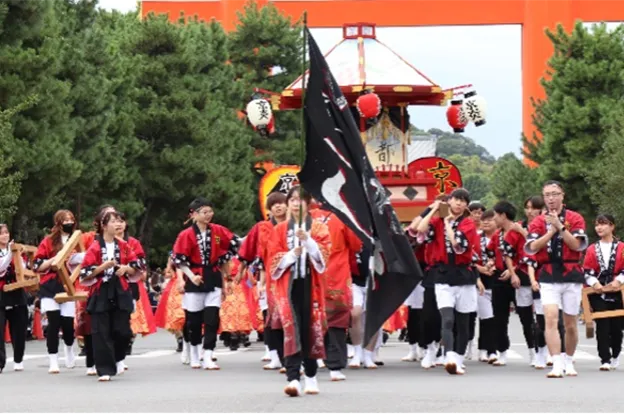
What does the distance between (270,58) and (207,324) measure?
33102 millimetres

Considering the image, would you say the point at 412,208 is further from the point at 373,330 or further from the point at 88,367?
the point at 373,330

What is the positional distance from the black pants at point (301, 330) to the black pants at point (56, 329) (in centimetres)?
499

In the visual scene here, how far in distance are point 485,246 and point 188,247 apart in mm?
3226

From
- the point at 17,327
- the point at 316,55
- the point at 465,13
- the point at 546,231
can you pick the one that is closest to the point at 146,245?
the point at 465,13

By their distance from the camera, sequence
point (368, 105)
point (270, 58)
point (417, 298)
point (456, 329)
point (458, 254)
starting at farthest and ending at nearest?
point (270, 58) < point (368, 105) < point (417, 298) < point (456, 329) < point (458, 254)

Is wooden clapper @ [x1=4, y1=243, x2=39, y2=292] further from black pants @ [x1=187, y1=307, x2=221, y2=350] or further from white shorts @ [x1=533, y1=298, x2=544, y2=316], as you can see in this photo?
white shorts @ [x1=533, y1=298, x2=544, y2=316]

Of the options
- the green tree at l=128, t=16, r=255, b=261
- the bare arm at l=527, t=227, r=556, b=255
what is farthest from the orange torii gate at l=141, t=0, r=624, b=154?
the bare arm at l=527, t=227, r=556, b=255

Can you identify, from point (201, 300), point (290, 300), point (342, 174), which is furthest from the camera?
point (201, 300)

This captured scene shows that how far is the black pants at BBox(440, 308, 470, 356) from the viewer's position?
14.3m

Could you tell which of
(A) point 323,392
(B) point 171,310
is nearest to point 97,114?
(B) point 171,310

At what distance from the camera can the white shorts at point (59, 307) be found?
15773 millimetres

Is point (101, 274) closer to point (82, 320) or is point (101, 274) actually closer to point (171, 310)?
point (82, 320)

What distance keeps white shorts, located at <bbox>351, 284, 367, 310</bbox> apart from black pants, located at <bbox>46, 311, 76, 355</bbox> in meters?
2.86

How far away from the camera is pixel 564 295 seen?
14.2 m
